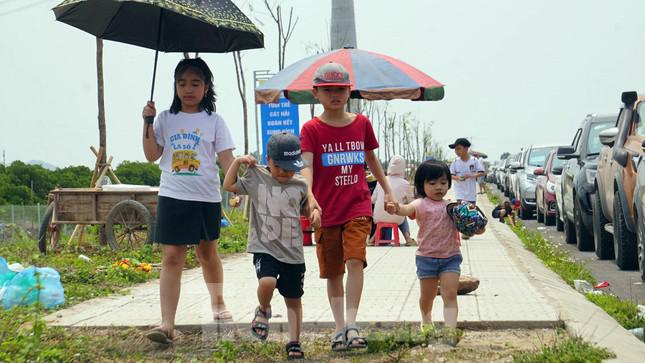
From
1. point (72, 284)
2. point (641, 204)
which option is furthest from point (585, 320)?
point (72, 284)

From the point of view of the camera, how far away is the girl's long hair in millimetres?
6609

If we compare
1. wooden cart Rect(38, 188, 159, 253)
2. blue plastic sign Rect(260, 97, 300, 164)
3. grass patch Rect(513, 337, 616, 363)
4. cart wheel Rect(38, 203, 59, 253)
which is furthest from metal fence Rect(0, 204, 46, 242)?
grass patch Rect(513, 337, 616, 363)

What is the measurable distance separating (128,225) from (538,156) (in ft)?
56.4

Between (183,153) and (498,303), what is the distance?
289 cm

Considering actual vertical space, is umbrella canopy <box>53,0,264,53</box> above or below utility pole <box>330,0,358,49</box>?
below

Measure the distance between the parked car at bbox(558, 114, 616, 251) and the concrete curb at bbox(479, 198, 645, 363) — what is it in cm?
277

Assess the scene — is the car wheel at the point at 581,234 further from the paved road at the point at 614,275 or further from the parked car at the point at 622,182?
the parked car at the point at 622,182

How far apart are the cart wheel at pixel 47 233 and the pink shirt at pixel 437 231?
8.37m

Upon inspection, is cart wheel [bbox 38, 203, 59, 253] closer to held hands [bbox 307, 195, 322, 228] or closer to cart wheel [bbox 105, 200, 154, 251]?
cart wheel [bbox 105, 200, 154, 251]

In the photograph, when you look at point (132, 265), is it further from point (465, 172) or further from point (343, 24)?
point (343, 24)

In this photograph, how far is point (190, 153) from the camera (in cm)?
654

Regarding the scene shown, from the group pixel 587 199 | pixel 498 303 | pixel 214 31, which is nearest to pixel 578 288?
pixel 498 303

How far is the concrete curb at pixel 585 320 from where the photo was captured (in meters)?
6.01

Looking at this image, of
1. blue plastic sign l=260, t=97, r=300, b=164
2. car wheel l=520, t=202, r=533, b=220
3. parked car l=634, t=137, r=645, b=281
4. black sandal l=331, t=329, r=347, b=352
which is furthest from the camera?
car wheel l=520, t=202, r=533, b=220
